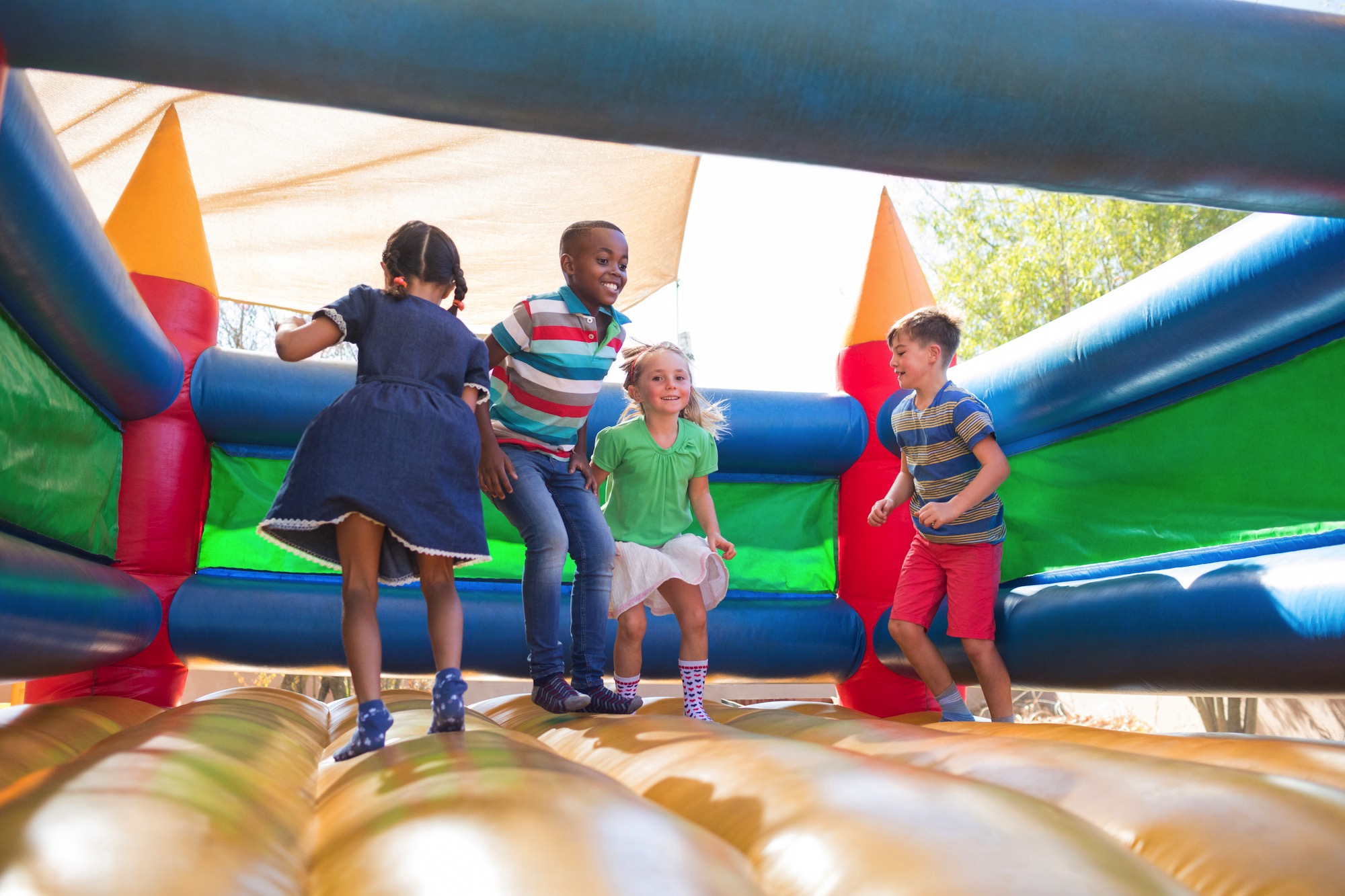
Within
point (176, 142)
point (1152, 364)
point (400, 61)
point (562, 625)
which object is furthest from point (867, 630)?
point (176, 142)

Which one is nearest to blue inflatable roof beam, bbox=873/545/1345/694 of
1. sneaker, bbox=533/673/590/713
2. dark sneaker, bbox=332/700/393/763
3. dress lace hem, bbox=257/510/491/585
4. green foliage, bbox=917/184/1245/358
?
sneaker, bbox=533/673/590/713

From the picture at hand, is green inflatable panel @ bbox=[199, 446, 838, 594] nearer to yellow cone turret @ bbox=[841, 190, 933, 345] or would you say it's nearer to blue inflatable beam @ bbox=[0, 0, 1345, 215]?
yellow cone turret @ bbox=[841, 190, 933, 345]

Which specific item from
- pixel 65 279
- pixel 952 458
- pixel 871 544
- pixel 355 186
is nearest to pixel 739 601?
pixel 871 544

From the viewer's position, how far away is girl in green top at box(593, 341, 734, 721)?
221 centimetres

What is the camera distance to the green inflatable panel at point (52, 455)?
6.01 ft

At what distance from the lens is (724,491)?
3.24m

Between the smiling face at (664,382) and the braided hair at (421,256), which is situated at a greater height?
the braided hair at (421,256)

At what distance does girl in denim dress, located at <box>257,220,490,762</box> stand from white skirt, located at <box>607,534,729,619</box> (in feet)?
1.73

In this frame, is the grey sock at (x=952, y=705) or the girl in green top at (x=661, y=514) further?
the grey sock at (x=952, y=705)

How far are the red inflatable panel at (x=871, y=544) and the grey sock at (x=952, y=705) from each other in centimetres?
56

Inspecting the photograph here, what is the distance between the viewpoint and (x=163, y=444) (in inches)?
109

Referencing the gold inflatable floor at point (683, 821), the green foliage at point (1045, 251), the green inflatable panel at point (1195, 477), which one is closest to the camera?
the gold inflatable floor at point (683, 821)

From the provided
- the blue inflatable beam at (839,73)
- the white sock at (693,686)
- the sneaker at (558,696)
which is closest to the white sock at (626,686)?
the white sock at (693,686)

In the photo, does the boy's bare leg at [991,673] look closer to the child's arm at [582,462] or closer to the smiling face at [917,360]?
the smiling face at [917,360]
